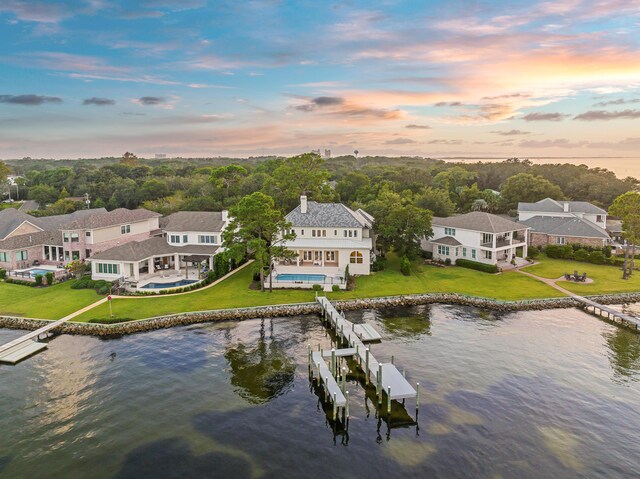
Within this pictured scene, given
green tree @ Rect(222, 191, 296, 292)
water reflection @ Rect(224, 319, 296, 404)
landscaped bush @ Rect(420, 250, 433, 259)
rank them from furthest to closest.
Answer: landscaped bush @ Rect(420, 250, 433, 259)
green tree @ Rect(222, 191, 296, 292)
water reflection @ Rect(224, 319, 296, 404)

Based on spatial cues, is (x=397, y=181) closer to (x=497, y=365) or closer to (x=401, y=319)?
(x=401, y=319)

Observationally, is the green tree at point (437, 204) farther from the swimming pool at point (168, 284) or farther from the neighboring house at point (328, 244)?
the swimming pool at point (168, 284)

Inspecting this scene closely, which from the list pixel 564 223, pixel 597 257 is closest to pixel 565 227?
pixel 564 223

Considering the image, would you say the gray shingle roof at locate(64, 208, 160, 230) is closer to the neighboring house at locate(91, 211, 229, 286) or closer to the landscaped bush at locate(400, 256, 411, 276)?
the neighboring house at locate(91, 211, 229, 286)

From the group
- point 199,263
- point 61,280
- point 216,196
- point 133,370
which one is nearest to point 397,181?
point 216,196

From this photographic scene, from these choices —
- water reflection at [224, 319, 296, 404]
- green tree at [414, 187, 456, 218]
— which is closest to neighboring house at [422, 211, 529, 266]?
green tree at [414, 187, 456, 218]

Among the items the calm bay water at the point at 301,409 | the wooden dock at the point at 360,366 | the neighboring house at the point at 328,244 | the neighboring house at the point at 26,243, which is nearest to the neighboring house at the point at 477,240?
the neighboring house at the point at 328,244
